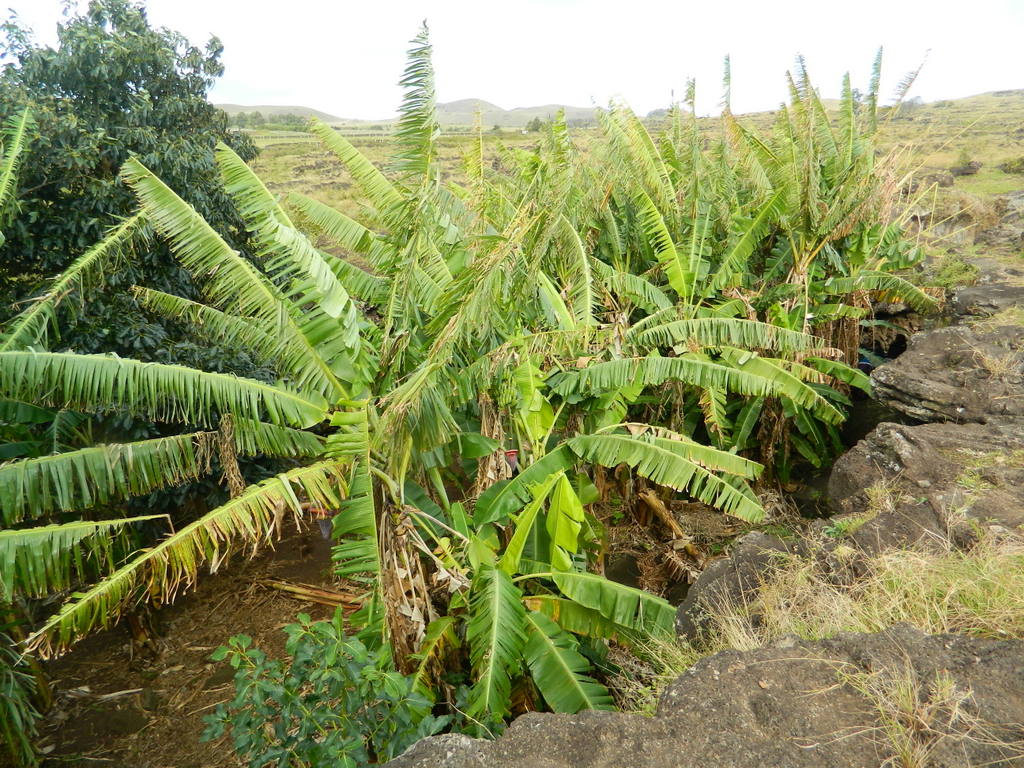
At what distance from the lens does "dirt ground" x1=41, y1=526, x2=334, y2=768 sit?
5391 millimetres

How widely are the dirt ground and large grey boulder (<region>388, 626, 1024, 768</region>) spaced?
12.4ft

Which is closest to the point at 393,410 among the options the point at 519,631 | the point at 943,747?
the point at 519,631

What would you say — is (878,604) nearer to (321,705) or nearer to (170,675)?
(321,705)

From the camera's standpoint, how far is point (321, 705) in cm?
316

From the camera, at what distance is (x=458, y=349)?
436 centimetres

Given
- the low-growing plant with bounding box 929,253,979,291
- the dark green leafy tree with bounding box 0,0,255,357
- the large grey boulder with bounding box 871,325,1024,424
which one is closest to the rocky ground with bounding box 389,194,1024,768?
the large grey boulder with bounding box 871,325,1024,424

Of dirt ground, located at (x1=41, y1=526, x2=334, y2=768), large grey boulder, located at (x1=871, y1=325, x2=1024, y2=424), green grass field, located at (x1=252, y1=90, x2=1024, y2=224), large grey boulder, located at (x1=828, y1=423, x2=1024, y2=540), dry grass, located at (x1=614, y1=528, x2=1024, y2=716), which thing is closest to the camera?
dry grass, located at (x1=614, y1=528, x2=1024, y2=716)

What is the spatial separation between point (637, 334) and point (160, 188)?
4.64m

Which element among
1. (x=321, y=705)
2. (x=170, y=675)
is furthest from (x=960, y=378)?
(x=170, y=675)

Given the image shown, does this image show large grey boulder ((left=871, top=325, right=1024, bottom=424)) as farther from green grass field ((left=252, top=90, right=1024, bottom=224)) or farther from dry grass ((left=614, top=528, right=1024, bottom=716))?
green grass field ((left=252, top=90, right=1024, bottom=224))

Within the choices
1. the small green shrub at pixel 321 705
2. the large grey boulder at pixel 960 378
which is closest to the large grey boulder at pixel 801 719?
the small green shrub at pixel 321 705

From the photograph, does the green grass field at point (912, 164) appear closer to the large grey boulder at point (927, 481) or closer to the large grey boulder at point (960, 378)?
the large grey boulder at point (960, 378)

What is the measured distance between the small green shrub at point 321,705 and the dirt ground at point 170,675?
2.28 metres

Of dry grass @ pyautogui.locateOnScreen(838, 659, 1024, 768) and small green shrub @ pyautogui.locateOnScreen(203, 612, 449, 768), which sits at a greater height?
dry grass @ pyautogui.locateOnScreen(838, 659, 1024, 768)
